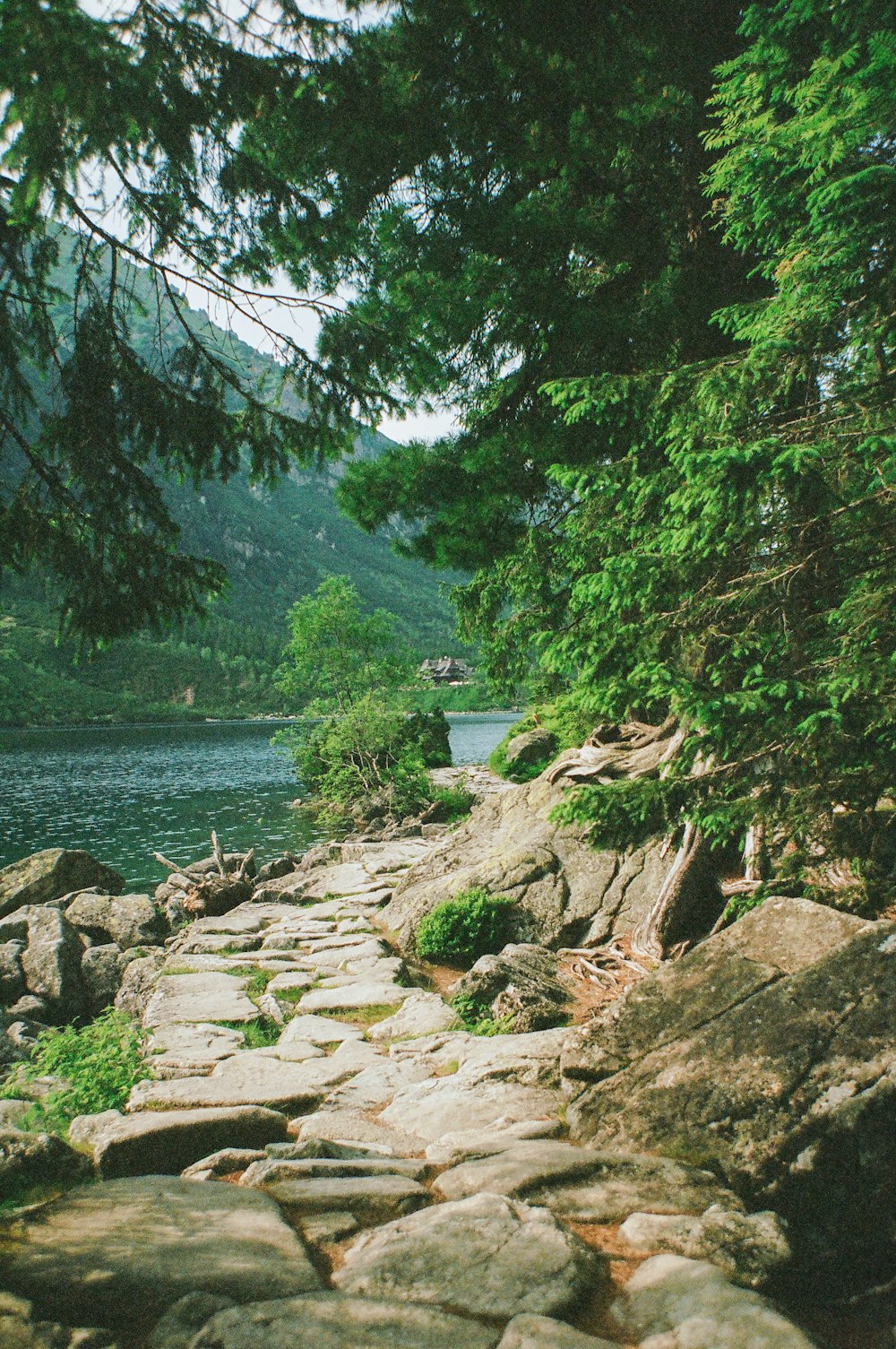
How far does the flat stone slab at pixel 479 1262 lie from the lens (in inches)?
82.9

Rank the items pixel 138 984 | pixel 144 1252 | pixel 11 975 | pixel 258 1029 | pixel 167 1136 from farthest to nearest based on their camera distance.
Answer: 1. pixel 11 975
2. pixel 138 984
3. pixel 258 1029
4. pixel 167 1136
5. pixel 144 1252

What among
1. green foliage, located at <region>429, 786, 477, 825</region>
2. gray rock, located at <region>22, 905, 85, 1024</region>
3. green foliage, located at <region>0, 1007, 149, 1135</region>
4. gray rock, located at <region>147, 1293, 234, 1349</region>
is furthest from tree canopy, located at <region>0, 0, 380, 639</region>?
green foliage, located at <region>429, 786, 477, 825</region>

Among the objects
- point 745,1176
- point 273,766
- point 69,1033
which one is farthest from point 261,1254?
point 273,766

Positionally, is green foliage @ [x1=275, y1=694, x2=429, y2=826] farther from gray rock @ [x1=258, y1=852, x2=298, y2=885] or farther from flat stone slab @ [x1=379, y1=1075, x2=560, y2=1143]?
flat stone slab @ [x1=379, y1=1075, x2=560, y2=1143]

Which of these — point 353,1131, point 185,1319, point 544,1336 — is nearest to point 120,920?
point 353,1131

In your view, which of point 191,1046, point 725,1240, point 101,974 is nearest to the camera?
point 725,1240

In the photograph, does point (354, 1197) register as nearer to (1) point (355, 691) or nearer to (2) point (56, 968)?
(2) point (56, 968)

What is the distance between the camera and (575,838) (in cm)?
771

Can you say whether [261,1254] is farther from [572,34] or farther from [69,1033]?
[572,34]

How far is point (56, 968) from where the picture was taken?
866 cm

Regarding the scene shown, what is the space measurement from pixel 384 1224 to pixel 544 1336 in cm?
87

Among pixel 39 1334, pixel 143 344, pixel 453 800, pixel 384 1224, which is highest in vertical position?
pixel 143 344

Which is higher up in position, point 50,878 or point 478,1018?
point 478,1018

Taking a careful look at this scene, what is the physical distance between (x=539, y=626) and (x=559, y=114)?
352 cm
